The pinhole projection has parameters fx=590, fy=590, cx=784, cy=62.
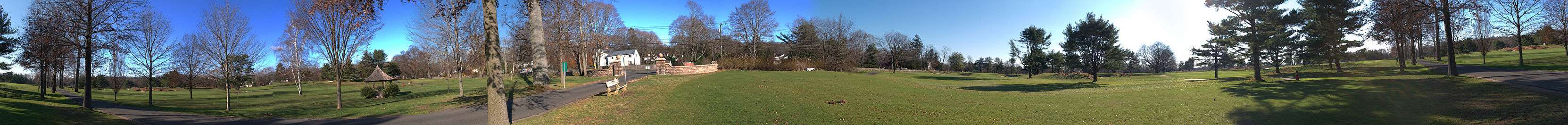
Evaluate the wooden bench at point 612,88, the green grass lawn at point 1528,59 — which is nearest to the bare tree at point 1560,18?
the green grass lawn at point 1528,59

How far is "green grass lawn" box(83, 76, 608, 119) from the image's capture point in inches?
487

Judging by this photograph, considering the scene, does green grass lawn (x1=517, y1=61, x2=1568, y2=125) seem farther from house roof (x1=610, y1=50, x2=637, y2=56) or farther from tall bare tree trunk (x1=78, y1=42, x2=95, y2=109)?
house roof (x1=610, y1=50, x2=637, y2=56)

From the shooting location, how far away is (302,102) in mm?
18156

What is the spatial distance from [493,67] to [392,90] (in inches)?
554

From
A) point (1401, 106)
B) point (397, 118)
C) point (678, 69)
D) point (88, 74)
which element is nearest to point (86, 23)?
point (88, 74)

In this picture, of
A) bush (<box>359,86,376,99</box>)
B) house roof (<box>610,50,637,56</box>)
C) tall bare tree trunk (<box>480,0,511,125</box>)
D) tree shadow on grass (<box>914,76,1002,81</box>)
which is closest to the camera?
tall bare tree trunk (<box>480,0,511,125</box>)

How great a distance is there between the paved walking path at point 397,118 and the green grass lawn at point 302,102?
0.49 m

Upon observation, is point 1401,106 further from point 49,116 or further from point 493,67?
point 49,116

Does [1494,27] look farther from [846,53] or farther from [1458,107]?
[846,53]

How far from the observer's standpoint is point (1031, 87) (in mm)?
23344

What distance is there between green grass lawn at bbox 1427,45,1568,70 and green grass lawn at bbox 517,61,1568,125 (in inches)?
205

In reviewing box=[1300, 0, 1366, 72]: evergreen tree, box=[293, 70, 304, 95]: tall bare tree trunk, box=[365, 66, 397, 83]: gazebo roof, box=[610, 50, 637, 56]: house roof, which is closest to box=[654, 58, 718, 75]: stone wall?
box=[365, 66, 397, 83]: gazebo roof

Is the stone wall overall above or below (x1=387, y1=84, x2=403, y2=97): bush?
above

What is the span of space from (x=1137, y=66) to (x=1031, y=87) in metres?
34.9
